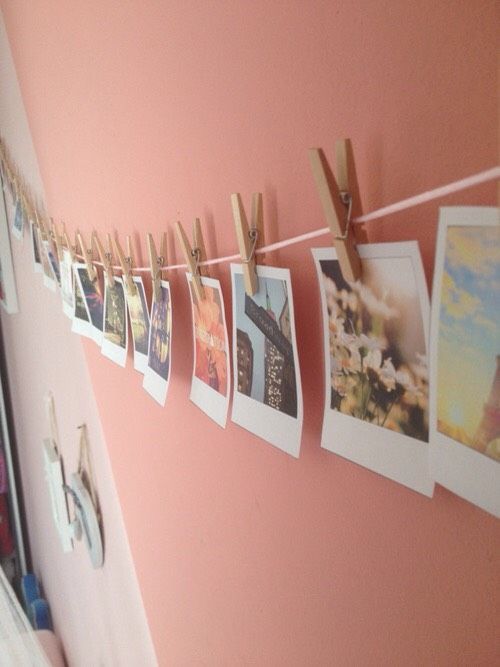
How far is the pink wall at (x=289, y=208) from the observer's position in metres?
0.39

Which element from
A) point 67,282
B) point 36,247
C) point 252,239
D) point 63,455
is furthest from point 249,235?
point 63,455

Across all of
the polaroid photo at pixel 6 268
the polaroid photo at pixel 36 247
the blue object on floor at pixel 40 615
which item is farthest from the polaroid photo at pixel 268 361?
the blue object on floor at pixel 40 615

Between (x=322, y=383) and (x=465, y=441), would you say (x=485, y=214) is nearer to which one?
(x=465, y=441)

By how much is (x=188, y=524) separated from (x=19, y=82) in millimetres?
1186

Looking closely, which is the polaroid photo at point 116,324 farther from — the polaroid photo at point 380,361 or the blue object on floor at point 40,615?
the blue object on floor at point 40,615

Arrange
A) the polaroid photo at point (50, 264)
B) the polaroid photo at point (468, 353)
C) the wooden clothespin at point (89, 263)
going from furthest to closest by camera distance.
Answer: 1. the polaroid photo at point (50, 264)
2. the wooden clothespin at point (89, 263)
3. the polaroid photo at point (468, 353)

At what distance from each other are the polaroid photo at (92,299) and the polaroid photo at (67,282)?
82 millimetres

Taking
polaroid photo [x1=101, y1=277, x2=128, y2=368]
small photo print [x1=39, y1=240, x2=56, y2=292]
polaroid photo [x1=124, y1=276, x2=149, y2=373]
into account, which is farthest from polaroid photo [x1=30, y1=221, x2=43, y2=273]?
polaroid photo [x1=124, y1=276, x2=149, y2=373]

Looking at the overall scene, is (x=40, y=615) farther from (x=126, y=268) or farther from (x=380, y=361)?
(x=380, y=361)

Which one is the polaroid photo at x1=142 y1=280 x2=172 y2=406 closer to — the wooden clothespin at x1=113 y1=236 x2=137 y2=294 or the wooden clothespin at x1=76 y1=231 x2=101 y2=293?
the wooden clothespin at x1=113 y1=236 x2=137 y2=294

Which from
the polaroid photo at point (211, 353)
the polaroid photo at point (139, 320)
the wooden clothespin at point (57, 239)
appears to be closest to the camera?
the polaroid photo at point (211, 353)

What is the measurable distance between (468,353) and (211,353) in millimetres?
376

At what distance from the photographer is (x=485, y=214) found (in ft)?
1.00

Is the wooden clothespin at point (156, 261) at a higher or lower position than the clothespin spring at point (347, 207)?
lower
